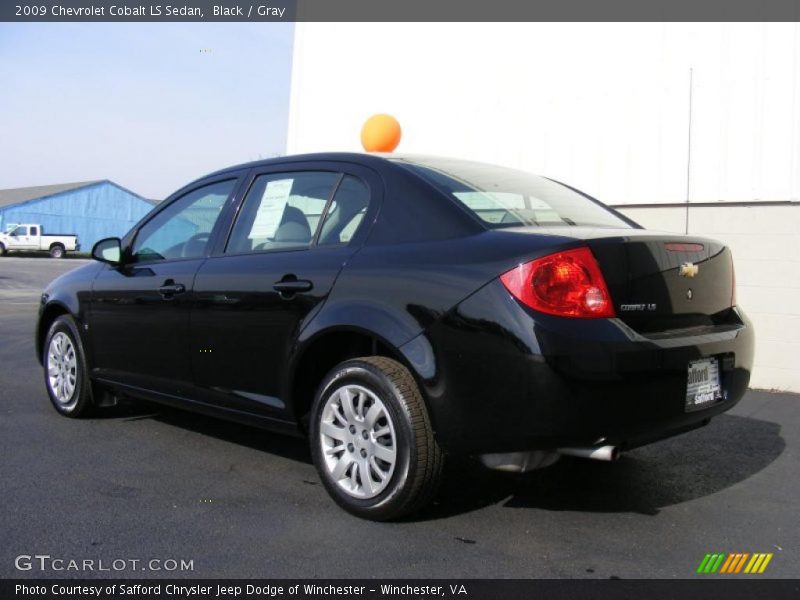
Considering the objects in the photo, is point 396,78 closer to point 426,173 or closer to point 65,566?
point 426,173

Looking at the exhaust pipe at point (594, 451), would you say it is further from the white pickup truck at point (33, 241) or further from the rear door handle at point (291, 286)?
the white pickup truck at point (33, 241)

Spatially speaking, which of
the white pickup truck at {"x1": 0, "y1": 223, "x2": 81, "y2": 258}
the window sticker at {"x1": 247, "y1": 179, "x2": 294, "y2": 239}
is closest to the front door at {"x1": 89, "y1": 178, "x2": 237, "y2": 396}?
the window sticker at {"x1": 247, "y1": 179, "x2": 294, "y2": 239}

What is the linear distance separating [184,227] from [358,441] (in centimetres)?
196

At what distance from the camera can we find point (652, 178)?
284 inches

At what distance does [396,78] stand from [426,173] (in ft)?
19.0

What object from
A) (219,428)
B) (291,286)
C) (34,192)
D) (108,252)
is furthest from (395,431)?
(34,192)

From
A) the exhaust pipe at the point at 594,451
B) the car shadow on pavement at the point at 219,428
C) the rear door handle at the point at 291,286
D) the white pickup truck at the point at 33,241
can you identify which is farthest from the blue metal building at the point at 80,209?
the exhaust pipe at the point at 594,451

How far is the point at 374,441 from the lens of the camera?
3311 mm

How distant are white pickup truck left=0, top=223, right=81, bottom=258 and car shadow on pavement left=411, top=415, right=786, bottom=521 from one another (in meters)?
43.4

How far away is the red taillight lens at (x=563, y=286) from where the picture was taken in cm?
291

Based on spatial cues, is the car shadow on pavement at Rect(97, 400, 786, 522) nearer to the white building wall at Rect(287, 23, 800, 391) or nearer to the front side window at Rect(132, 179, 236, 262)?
the front side window at Rect(132, 179, 236, 262)

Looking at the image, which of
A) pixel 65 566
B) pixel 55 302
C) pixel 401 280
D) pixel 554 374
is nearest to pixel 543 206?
pixel 401 280

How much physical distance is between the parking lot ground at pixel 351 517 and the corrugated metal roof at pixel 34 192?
53157 mm

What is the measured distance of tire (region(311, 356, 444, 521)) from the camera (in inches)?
124
